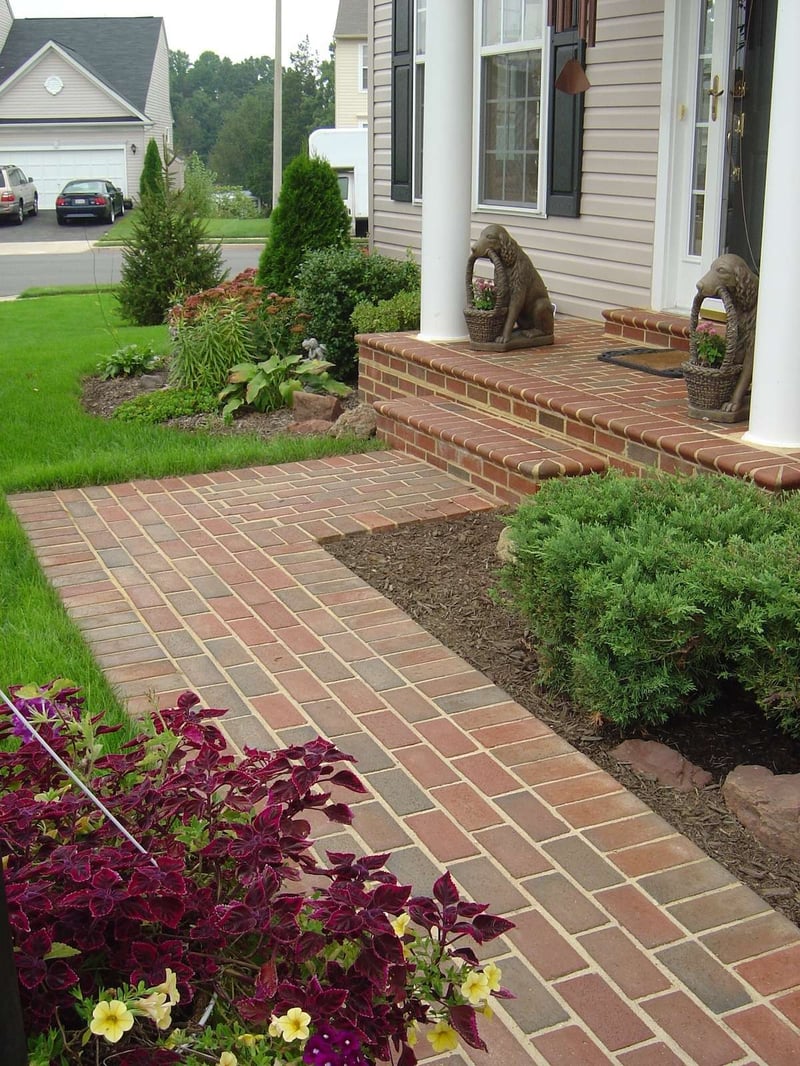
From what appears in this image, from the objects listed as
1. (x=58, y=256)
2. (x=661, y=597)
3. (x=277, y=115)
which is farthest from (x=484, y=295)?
(x=58, y=256)

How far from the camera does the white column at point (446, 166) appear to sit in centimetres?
675

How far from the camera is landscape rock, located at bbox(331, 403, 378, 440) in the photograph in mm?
6938

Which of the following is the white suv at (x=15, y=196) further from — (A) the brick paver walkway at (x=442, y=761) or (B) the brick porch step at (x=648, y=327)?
(A) the brick paver walkway at (x=442, y=761)

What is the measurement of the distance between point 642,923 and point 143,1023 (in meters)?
1.20

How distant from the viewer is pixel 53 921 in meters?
1.76

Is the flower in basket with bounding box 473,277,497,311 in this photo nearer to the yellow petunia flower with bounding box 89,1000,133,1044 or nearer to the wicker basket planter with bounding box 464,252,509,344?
the wicker basket planter with bounding box 464,252,509,344

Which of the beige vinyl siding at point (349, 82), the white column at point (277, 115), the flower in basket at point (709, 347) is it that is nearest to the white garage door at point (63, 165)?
the beige vinyl siding at point (349, 82)

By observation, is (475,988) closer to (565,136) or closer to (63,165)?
(565,136)

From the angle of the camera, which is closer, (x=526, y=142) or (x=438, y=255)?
(x=438, y=255)

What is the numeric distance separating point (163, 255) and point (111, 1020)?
37.0ft

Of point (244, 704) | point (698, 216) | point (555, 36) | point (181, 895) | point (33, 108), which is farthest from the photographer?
point (33, 108)

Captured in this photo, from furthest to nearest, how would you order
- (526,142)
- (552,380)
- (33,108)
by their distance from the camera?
1. (33,108)
2. (526,142)
3. (552,380)

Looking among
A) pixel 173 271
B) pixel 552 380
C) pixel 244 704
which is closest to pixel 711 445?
pixel 552 380

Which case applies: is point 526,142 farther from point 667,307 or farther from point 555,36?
point 667,307
